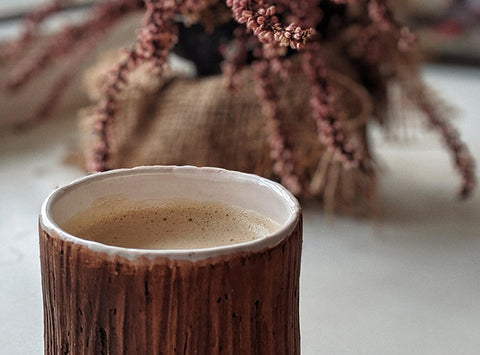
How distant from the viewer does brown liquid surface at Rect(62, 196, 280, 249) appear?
422mm

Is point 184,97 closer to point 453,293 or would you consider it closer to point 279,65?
point 279,65

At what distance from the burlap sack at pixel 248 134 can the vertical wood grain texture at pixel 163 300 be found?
0.36 meters

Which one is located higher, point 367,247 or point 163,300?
point 163,300

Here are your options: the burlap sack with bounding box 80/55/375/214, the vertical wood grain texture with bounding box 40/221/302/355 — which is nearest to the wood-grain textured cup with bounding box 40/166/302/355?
the vertical wood grain texture with bounding box 40/221/302/355

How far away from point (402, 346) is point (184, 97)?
37cm

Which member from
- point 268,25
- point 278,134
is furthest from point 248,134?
point 268,25

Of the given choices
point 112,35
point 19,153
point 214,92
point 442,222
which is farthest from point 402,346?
point 112,35

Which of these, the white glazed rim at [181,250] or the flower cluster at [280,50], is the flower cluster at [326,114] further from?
the white glazed rim at [181,250]

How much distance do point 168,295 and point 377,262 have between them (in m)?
0.36

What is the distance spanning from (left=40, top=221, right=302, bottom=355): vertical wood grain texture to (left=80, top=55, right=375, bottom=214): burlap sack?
36 cm

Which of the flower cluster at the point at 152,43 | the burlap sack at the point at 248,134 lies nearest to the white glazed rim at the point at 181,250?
the flower cluster at the point at 152,43

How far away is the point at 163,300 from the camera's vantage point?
35cm

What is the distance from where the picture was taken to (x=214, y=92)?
2.54 feet

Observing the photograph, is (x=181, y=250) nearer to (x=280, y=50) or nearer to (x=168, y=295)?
(x=168, y=295)
